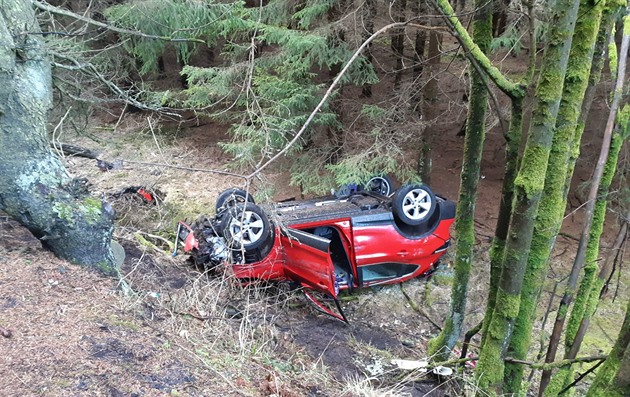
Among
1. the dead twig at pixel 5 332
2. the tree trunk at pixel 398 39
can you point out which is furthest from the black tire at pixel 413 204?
the dead twig at pixel 5 332

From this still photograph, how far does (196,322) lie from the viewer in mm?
4203

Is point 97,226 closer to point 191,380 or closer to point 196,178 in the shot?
point 191,380

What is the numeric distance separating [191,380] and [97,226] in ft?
6.22

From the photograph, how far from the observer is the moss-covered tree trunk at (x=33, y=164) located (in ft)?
11.9

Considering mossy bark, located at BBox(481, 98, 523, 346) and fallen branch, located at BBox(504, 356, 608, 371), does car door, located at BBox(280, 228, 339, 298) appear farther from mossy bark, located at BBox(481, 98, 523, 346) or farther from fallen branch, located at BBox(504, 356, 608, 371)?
fallen branch, located at BBox(504, 356, 608, 371)

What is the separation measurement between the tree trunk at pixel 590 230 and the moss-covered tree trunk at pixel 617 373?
126 cm

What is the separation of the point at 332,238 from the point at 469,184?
2863 millimetres

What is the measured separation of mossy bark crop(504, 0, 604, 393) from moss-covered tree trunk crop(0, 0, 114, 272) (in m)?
3.75

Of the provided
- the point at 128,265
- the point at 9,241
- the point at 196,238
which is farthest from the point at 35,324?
the point at 196,238

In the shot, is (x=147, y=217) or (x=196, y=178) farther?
(x=196, y=178)

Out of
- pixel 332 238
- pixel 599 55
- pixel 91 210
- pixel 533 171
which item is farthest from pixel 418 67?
pixel 91 210

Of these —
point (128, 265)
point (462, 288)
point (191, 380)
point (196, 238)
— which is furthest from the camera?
point (196, 238)

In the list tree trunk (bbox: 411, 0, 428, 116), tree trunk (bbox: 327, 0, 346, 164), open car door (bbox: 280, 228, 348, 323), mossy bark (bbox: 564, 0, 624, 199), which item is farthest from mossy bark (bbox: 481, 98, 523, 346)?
tree trunk (bbox: 327, 0, 346, 164)

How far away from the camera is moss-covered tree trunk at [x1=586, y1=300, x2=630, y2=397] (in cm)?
167
